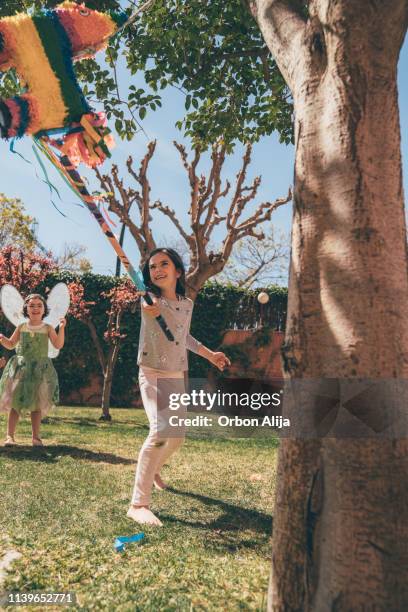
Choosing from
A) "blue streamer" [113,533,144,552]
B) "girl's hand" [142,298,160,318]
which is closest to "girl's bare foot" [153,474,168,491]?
"blue streamer" [113,533,144,552]

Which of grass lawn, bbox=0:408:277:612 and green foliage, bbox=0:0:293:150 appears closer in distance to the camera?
grass lawn, bbox=0:408:277:612

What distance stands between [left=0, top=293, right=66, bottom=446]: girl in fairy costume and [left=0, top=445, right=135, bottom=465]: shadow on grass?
0.85ft

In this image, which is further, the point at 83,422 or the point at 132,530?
the point at 83,422

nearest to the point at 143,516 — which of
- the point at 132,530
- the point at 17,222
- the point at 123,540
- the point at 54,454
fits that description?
the point at 132,530

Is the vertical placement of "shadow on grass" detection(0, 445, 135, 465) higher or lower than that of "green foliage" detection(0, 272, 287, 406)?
lower

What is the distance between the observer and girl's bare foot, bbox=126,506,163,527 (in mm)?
3023

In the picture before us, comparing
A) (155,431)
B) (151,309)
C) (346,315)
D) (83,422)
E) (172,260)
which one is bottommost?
(83,422)

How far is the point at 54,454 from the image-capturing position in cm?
523

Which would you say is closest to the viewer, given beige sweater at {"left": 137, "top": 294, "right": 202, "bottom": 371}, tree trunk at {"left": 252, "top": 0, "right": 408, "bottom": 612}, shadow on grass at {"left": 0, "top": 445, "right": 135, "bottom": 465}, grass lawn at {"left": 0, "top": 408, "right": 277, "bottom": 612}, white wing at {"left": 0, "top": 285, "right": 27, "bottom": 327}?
tree trunk at {"left": 252, "top": 0, "right": 408, "bottom": 612}

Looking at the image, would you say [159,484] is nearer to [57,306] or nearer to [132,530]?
[132,530]

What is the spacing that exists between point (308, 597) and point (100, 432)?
6.02 metres

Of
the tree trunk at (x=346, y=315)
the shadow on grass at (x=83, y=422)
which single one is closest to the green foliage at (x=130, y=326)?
the shadow on grass at (x=83, y=422)

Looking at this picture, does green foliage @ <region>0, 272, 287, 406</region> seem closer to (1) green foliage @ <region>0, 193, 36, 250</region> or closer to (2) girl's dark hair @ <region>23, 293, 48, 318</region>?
(2) girl's dark hair @ <region>23, 293, 48, 318</region>

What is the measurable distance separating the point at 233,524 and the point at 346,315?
1977 millimetres
